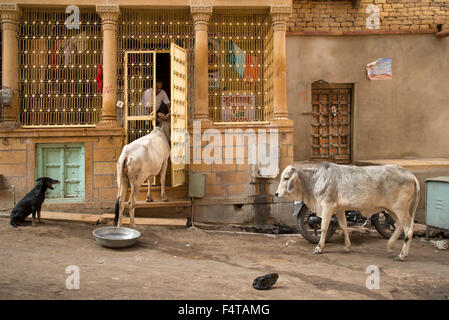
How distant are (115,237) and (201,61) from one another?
443cm

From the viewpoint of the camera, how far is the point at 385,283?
5188 mm

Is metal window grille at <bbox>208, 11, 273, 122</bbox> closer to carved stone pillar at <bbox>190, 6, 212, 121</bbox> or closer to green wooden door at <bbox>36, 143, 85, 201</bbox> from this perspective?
carved stone pillar at <bbox>190, 6, 212, 121</bbox>

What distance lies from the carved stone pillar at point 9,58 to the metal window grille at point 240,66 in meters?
4.31

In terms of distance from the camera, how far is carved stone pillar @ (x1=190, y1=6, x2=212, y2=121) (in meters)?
9.15

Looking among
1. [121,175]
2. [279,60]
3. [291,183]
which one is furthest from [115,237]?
[279,60]

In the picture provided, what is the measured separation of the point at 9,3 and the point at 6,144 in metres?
3.03

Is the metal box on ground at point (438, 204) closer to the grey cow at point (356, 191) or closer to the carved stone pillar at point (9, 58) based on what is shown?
the grey cow at point (356, 191)

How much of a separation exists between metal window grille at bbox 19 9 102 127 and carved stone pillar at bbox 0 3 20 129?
0.24m

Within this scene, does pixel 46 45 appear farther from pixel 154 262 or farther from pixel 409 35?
pixel 409 35

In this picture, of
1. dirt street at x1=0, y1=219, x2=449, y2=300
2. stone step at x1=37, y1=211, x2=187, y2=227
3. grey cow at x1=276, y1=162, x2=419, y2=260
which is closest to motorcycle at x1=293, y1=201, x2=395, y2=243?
dirt street at x1=0, y1=219, x2=449, y2=300

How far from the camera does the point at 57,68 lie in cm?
923

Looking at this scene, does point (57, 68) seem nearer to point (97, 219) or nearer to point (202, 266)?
point (97, 219)

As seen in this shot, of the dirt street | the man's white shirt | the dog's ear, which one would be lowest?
the dirt street

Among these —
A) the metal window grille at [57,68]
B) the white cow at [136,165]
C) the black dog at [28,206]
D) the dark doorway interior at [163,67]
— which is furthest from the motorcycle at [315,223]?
the dark doorway interior at [163,67]
